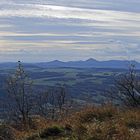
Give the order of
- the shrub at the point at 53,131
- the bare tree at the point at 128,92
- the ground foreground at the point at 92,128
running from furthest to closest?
the bare tree at the point at 128,92 → the shrub at the point at 53,131 → the ground foreground at the point at 92,128

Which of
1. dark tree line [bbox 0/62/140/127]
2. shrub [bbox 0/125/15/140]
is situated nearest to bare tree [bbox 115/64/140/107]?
dark tree line [bbox 0/62/140/127]

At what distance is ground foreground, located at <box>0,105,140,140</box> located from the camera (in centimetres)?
1046

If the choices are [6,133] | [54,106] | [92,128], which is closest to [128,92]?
[6,133]

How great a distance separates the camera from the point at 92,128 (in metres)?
11.2

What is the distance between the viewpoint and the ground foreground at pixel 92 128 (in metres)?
10.5

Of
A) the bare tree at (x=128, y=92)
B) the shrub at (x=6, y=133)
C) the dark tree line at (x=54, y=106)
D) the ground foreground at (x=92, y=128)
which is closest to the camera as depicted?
the ground foreground at (x=92, y=128)

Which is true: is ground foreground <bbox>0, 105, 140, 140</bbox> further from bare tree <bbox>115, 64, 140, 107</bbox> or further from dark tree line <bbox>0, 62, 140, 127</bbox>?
bare tree <bbox>115, 64, 140, 107</bbox>

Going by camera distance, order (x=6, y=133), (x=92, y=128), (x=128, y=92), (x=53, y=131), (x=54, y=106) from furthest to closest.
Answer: (x=54, y=106) → (x=128, y=92) → (x=6, y=133) → (x=53, y=131) → (x=92, y=128)

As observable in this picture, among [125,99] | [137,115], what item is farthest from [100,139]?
[125,99]

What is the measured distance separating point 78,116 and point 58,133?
1713mm

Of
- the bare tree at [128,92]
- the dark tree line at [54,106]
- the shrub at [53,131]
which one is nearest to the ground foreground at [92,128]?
the shrub at [53,131]

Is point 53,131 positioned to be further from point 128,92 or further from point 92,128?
point 128,92

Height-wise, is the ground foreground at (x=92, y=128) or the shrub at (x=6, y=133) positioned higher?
the ground foreground at (x=92, y=128)

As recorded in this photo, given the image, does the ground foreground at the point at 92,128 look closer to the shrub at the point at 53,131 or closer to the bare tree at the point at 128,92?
the shrub at the point at 53,131
